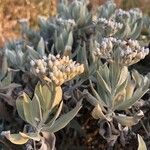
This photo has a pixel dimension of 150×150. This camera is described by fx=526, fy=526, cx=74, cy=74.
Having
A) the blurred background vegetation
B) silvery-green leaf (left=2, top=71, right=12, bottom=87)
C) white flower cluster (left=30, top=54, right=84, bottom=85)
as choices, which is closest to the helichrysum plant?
white flower cluster (left=30, top=54, right=84, bottom=85)

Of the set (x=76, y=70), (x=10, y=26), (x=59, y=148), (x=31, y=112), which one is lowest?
(x=10, y=26)

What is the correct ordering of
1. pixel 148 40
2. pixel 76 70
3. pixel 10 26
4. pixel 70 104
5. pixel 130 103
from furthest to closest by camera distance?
1. pixel 10 26
2. pixel 148 40
3. pixel 70 104
4. pixel 130 103
5. pixel 76 70

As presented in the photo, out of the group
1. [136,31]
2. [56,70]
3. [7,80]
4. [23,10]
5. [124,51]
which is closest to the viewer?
[56,70]

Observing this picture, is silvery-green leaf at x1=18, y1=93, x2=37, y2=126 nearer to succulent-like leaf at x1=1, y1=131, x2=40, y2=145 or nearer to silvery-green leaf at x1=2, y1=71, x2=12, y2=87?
succulent-like leaf at x1=1, y1=131, x2=40, y2=145

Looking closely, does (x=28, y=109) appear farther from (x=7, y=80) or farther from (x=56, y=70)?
(x=7, y=80)

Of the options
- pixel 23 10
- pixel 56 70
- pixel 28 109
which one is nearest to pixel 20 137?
pixel 28 109

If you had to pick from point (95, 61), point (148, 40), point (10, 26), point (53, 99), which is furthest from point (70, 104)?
point (10, 26)

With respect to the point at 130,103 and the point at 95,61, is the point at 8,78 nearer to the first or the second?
the point at 95,61
